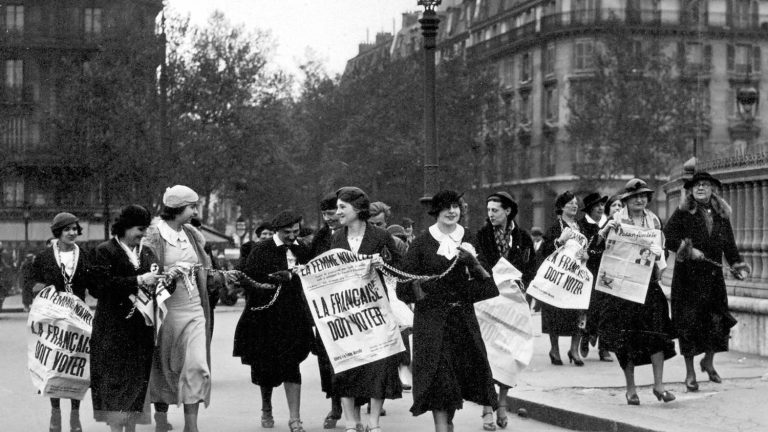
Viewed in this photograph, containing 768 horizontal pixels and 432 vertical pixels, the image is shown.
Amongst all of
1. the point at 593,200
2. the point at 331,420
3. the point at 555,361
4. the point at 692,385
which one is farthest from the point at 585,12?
the point at 331,420

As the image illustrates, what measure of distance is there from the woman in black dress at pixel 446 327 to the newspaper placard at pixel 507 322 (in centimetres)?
190

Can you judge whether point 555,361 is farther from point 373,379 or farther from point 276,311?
point 373,379

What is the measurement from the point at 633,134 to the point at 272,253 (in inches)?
1991

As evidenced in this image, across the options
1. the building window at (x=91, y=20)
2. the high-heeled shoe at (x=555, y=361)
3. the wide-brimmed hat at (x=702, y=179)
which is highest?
the building window at (x=91, y=20)

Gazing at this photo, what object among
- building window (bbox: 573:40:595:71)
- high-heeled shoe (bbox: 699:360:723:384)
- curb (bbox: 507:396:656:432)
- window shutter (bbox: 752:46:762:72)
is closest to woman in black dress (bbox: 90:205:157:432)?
curb (bbox: 507:396:656:432)

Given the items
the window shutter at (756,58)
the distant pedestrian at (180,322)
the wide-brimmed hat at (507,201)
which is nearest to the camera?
the distant pedestrian at (180,322)

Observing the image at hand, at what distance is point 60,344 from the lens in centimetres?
1040

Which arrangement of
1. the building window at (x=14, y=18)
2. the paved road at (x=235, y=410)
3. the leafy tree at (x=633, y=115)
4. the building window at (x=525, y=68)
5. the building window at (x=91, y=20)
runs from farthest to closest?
1. the building window at (x=525, y=68)
2. the building window at (x=14, y=18)
3. the building window at (x=91, y=20)
4. the leafy tree at (x=633, y=115)
5. the paved road at (x=235, y=410)

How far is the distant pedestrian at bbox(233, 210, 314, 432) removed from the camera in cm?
1103

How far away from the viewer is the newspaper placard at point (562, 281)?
521 inches

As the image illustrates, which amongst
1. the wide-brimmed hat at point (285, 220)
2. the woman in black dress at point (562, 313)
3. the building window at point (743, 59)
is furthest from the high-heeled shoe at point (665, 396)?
the building window at point (743, 59)

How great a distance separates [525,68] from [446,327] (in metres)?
69.0

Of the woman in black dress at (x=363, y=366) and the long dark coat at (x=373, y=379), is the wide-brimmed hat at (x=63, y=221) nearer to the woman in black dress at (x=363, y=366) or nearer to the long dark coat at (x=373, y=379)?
the woman in black dress at (x=363, y=366)

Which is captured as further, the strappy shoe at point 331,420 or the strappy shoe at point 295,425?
the strappy shoe at point 331,420
